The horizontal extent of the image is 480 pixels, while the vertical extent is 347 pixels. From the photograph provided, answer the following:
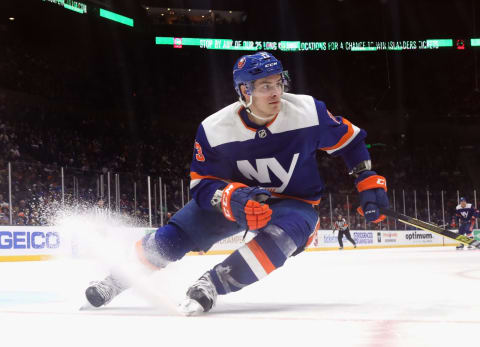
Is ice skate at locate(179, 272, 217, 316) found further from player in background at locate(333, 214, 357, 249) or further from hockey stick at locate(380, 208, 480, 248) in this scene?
player in background at locate(333, 214, 357, 249)

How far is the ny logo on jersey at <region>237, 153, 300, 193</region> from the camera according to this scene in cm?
319

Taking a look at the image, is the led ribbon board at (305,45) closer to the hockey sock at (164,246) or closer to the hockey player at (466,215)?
the hockey player at (466,215)

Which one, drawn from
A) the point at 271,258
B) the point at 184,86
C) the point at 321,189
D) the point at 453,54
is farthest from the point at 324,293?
the point at 453,54

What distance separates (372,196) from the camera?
3248 mm

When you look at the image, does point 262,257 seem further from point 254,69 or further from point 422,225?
point 422,225

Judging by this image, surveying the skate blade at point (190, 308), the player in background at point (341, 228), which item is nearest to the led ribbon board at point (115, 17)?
the player in background at point (341, 228)

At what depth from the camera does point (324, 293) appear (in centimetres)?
396

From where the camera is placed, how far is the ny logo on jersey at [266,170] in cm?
319

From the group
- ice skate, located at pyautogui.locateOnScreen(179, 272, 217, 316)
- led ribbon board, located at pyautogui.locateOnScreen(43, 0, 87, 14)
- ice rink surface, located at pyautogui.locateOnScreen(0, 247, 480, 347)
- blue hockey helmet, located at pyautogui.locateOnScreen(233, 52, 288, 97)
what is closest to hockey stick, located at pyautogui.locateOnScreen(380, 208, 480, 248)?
ice rink surface, located at pyautogui.locateOnScreen(0, 247, 480, 347)

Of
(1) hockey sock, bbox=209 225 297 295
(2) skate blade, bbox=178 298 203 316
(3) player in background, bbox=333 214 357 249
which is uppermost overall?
(1) hockey sock, bbox=209 225 297 295

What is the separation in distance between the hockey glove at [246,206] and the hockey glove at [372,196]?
0.63 metres

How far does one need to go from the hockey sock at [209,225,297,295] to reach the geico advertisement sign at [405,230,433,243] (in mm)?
18273

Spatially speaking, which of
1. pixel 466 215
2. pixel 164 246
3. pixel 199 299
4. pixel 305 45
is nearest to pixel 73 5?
pixel 305 45

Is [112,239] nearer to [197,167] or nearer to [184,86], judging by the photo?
[197,167]
